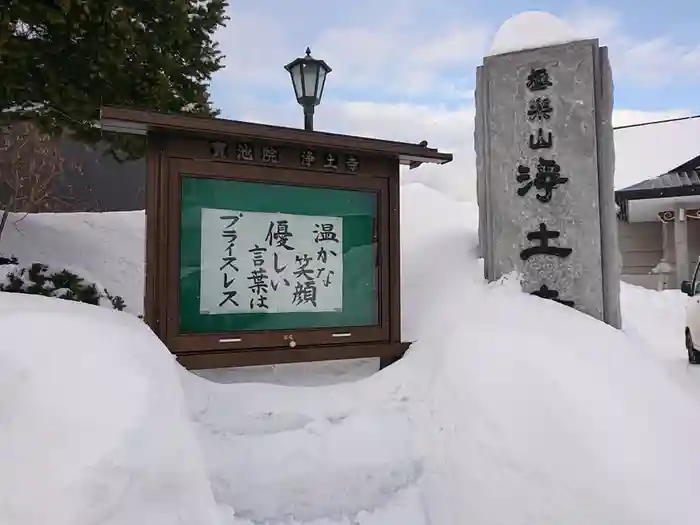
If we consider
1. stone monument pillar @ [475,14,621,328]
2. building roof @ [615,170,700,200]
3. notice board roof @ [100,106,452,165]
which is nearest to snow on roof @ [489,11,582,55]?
stone monument pillar @ [475,14,621,328]

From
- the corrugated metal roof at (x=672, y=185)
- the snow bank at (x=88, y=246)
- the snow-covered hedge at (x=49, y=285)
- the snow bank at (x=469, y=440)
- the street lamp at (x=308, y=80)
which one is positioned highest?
the corrugated metal roof at (x=672, y=185)

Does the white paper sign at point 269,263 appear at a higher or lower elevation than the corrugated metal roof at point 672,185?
lower

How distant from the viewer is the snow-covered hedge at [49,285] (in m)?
6.33

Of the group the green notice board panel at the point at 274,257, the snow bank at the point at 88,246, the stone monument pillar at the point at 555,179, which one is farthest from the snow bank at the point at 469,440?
the snow bank at the point at 88,246

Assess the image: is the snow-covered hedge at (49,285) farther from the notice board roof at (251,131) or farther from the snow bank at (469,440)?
the snow bank at (469,440)

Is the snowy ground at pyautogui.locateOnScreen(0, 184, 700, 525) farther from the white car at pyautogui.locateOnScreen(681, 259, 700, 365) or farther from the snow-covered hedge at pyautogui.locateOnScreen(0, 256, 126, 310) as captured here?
the white car at pyautogui.locateOnScreen(681, 259, 700, 365)

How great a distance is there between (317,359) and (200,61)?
461cm

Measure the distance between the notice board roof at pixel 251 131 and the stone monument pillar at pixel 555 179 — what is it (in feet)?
4.74

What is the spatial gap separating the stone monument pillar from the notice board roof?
56.8 inches

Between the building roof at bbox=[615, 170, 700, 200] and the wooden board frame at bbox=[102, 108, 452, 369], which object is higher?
the building roof at bbox=[615, 170, 700, 200]

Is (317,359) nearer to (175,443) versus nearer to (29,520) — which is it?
(175,443)

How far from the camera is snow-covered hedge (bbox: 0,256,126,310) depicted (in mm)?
6328

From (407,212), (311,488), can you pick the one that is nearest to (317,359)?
(311,488)

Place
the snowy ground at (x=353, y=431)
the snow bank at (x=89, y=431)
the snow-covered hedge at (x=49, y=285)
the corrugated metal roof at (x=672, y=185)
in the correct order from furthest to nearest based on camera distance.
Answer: the corrugated metal roof at (x=672, y=185), the snow-covered hedge at (x=49, y=285), the snowy ground at (x=353, y=431), the snow bank at (x=89, y=431)
